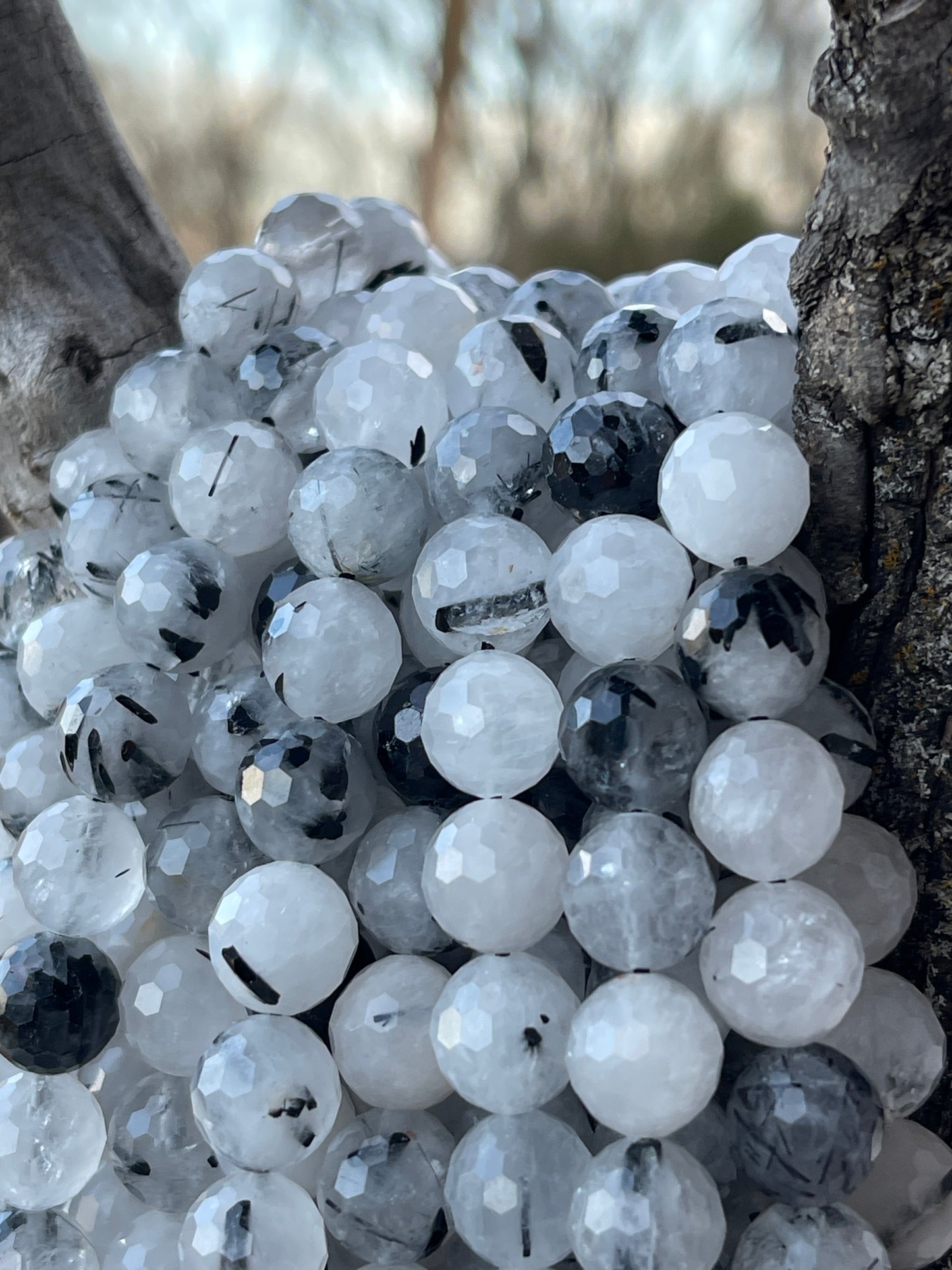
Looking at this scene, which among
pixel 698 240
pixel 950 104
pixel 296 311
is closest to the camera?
pixel 950 104

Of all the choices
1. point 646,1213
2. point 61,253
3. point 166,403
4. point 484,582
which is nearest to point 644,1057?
point 646,1213

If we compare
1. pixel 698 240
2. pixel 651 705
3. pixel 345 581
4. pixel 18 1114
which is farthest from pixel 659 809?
pixel 698 240

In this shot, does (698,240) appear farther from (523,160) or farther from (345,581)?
(345,581)

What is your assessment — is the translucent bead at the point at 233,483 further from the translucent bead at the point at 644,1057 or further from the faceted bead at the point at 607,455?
the translucent bead at the point at 644,1057

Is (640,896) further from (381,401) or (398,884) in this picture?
(381,401)

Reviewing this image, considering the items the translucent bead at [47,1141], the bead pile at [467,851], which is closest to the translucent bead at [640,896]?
the bead pile at [467,851]

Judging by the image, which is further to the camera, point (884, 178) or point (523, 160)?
point (523, 160)

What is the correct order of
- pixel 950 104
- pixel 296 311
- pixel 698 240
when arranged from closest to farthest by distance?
pixel 950 104 < pixel 296 311 < pixel 698 240
